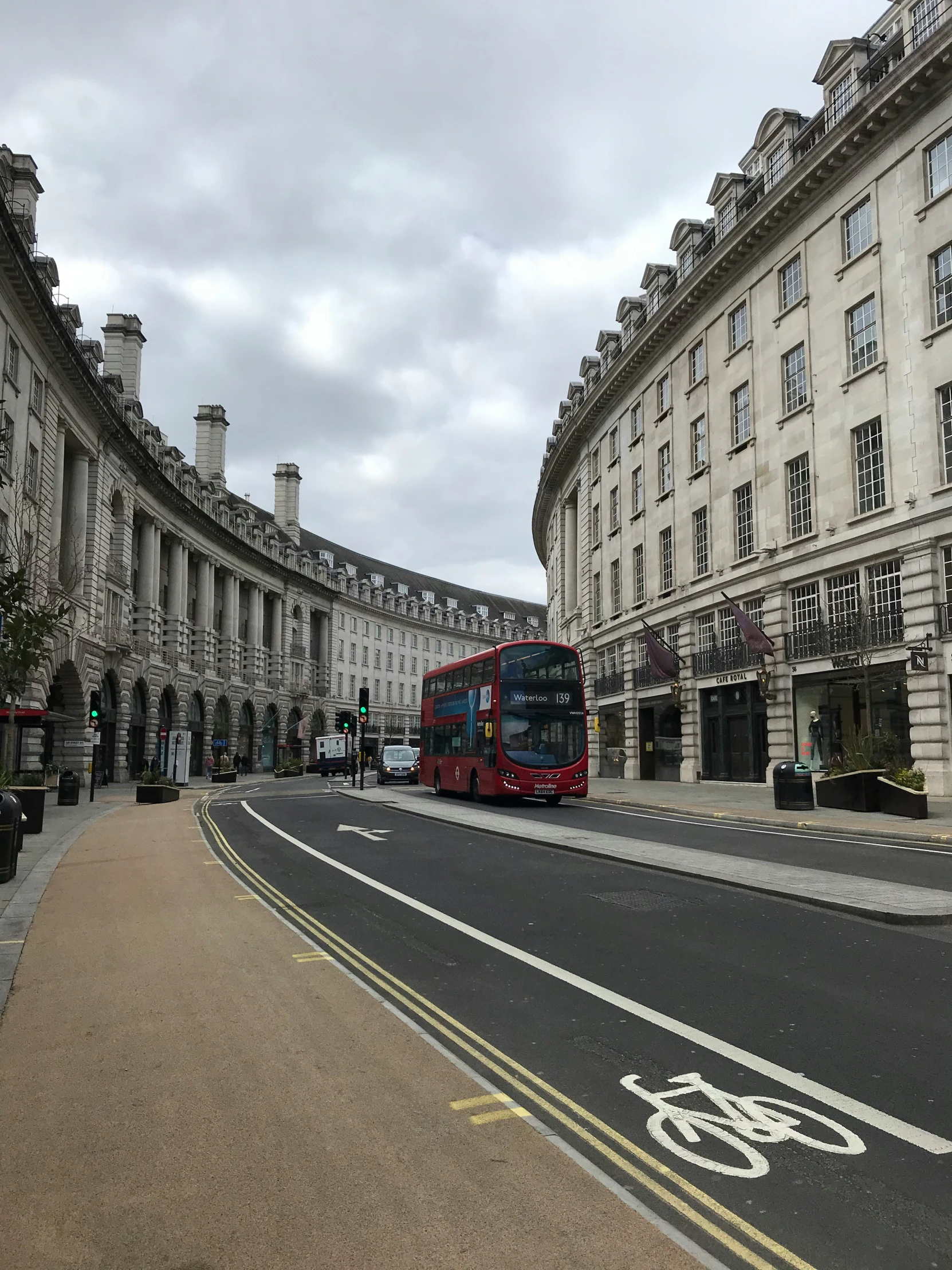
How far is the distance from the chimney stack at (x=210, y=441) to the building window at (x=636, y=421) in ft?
124

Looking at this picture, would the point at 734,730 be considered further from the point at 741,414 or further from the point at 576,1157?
the point at 576,1157

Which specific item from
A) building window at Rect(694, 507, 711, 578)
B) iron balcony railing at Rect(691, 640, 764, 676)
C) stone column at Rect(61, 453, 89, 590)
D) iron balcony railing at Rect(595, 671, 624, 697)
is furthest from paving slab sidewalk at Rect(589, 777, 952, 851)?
stone column at Rect(61, 453, 89, 590)

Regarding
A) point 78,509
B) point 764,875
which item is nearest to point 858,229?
point 764,875

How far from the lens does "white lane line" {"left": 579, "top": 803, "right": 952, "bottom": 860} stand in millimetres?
14922

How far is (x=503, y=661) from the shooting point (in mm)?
25406

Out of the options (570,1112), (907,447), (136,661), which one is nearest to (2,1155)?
(570,1112)

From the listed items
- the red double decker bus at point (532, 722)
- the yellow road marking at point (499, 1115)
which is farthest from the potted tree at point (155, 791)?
the yellow road marking at point (499, 1115)

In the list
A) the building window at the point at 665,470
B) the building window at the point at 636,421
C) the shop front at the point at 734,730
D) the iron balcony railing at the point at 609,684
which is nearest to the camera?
the shop front at the point at 734,730

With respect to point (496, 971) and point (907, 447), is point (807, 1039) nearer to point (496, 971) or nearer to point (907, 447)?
point (496, 971)

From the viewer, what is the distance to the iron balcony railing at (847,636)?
84.6 feet

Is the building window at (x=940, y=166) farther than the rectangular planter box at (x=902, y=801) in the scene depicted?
Yes

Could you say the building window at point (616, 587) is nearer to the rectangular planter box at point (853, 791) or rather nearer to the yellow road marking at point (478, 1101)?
the rectangular planter box at point (853, 791)

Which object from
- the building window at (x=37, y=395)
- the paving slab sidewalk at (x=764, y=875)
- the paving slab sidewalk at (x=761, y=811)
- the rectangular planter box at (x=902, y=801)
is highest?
the building window at (x=37, y=395)

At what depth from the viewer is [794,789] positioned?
71.5 ft
